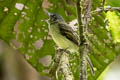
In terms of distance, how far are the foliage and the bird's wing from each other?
70mm

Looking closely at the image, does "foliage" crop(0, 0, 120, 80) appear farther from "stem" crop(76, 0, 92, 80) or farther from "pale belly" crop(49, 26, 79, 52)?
"stem" crop(76, 0, 92, 80)

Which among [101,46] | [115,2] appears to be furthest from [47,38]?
[115,2]

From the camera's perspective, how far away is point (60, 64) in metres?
1.59

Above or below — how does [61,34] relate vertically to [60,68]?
below

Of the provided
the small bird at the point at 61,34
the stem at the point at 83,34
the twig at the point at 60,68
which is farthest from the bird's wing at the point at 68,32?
the stem at the point at 83,34

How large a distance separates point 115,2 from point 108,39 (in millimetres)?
251

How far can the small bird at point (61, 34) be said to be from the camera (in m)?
2.24

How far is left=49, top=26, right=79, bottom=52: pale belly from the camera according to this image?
90.7 inches

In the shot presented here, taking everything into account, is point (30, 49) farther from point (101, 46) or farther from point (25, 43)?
point (101, 46)

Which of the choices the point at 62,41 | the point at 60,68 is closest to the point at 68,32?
the point at 62,41

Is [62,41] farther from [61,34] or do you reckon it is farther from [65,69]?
[65,69]

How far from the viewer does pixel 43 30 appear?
2.15 m

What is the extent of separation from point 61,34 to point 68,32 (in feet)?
0.56

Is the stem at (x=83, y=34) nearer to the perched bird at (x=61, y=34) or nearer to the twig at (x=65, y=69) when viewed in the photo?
the twig at (x=65, y=69)
